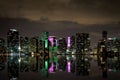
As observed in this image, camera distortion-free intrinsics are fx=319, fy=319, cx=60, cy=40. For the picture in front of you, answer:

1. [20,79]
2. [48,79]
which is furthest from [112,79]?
[20,79]

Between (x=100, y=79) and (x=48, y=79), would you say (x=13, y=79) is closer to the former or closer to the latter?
(x=48, y=79)

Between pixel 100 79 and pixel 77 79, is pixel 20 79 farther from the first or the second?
pixel 100 79

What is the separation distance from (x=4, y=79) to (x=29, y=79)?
9.17 ft

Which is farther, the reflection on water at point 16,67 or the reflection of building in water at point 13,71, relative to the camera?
the reflection on water at point 16,67

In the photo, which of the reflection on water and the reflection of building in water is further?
the reflection on water

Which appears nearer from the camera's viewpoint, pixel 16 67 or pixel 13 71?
pixel 13 71

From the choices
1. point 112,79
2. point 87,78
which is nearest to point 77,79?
point 87,78

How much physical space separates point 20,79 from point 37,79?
1899 millimetres

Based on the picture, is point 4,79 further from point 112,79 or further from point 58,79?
point 112,79

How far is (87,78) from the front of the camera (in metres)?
36.0

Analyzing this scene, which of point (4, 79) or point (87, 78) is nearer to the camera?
point (4, 79)

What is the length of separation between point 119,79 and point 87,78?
3.81 m

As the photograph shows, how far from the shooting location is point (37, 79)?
35031 millimetres

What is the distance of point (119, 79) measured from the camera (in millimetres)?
34000
